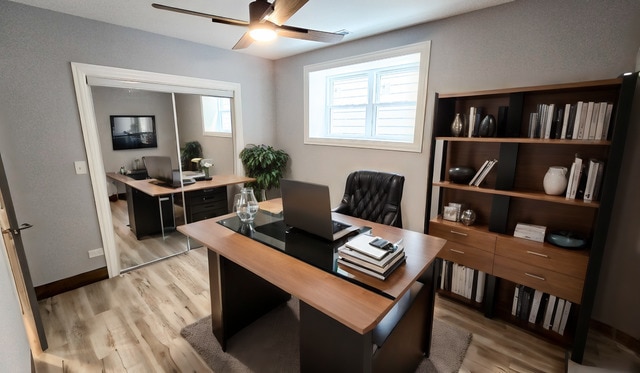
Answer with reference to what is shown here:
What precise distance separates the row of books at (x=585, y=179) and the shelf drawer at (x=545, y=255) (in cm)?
38

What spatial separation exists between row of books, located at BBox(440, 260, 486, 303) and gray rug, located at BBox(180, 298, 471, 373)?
388 mm

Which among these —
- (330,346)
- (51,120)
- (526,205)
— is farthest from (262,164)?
(526,205)

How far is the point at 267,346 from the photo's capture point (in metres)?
1.96

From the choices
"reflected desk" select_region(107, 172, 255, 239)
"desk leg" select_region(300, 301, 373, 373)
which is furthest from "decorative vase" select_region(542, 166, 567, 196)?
"reflected desk" select_region(107, 172, 255, 239)

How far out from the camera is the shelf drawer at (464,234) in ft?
7.11

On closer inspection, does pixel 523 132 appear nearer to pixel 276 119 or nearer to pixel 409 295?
pixel 409 295

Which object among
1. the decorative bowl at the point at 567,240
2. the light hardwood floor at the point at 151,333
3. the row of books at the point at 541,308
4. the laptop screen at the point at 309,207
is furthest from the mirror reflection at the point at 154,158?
the decorative bowl at the point at 567,240

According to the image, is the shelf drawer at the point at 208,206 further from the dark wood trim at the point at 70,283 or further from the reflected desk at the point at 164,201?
the dark wood trim at the point at 70,283

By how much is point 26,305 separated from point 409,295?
278cm

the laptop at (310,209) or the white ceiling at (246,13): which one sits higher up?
the white ceiling at (246,13)

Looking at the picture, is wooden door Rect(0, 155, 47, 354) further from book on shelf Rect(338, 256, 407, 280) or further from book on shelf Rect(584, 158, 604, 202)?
book on shelf Rect(584, 158, 604, 202)

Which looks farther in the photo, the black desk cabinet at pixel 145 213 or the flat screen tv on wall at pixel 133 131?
the black desk cabinet at pixel 145 213

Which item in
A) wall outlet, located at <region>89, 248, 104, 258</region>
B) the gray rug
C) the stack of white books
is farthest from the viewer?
wall outlet, located at <region>89, 248, 104, 258</region>

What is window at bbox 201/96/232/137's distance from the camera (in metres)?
3.48
